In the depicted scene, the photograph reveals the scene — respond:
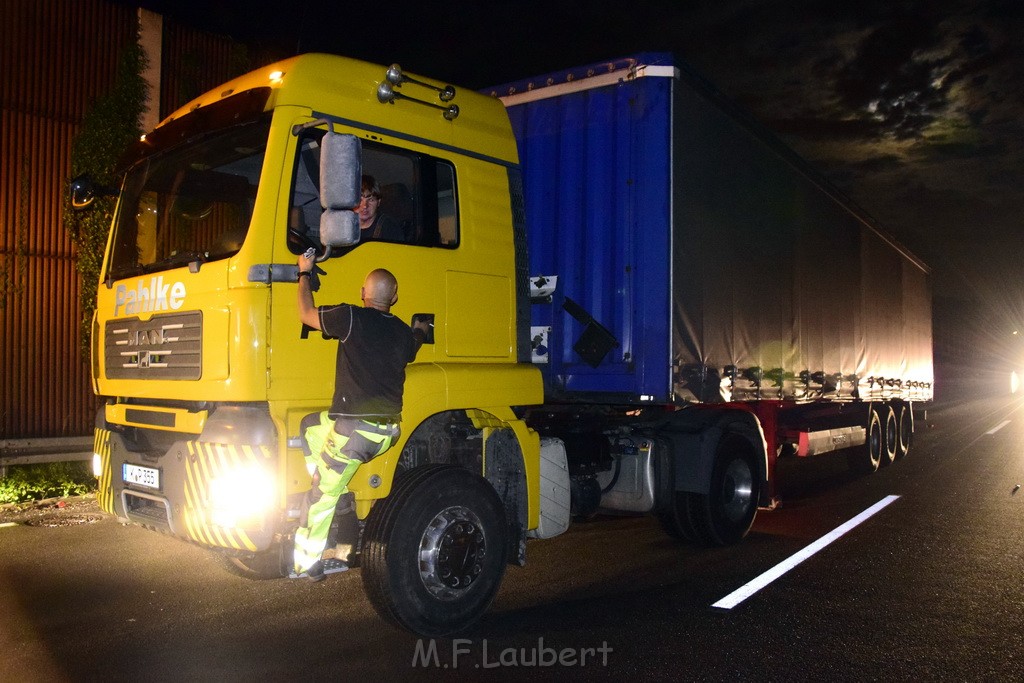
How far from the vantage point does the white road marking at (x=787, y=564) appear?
5.36 metres

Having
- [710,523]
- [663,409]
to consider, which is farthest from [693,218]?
[710,523]

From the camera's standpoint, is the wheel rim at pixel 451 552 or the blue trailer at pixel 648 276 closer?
the wheel rim at pixel 451 552

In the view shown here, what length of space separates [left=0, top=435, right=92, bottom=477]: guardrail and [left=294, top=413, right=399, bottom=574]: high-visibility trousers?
6.28m

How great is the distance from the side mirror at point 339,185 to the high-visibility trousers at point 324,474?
2.97 ft

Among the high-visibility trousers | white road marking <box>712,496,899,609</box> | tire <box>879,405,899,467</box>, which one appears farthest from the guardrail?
tire <box>879,405,899,467</box>

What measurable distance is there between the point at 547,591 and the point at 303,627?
165cm

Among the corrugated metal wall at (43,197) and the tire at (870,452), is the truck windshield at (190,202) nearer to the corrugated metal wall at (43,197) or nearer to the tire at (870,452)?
the corrugated metal wall at (43,197)

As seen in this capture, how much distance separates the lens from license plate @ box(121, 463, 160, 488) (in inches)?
169

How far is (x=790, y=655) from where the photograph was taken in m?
4.32

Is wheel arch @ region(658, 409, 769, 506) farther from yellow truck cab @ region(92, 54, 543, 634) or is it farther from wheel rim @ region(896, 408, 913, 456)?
wheel rim @ region(896, 408, 913, 456)

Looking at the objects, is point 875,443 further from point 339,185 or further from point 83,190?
point 83,190

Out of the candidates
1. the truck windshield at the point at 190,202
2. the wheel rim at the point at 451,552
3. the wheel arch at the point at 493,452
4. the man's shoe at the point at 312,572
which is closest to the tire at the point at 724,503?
the wheel arch at the point at 493,452

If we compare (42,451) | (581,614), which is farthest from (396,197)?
(42,451)

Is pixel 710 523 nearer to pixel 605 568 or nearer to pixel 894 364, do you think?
pixel 605 568
